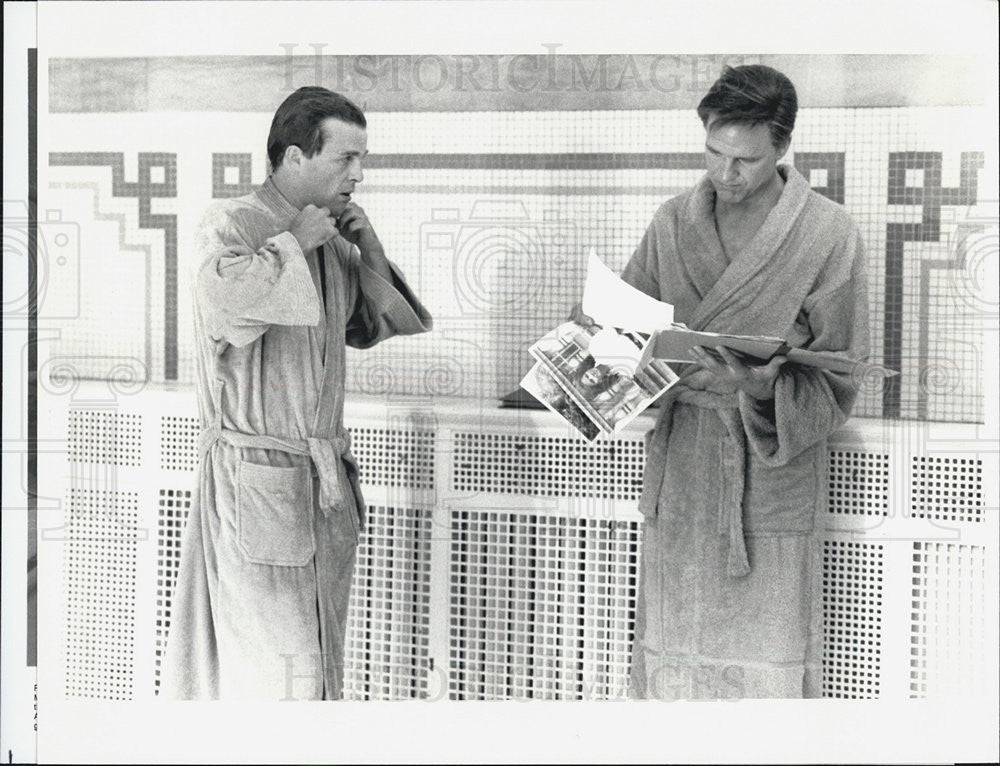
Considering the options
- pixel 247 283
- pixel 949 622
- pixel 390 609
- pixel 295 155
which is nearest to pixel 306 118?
pixel 295 155

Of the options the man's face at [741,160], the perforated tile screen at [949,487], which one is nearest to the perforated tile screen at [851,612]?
the perforated tile screen at [949,487]

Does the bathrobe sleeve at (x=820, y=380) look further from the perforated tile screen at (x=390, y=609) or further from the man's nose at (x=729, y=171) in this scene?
the perforated tile screen at (x=390, y=609)

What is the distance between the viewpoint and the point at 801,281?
8.41ft

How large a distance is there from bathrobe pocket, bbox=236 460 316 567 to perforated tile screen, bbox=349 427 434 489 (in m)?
0.15

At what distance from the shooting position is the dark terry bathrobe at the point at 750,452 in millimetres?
2570

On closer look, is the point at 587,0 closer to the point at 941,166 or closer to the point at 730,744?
the point at 941,166

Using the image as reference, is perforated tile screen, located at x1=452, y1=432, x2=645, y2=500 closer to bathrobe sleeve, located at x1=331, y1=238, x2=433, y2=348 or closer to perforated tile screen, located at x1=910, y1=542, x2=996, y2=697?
bathrobe sleeve, located at x1=331, y1=238, x2=433, y2=348

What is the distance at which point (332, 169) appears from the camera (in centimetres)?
262

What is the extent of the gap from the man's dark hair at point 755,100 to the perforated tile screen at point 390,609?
111cm

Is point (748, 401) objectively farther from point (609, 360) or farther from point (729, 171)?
point (729, 171)

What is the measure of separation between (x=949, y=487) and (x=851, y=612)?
1.17 feet

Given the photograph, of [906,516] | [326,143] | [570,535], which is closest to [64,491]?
[326,143]
